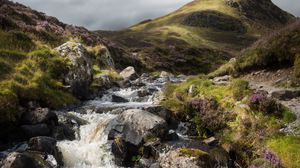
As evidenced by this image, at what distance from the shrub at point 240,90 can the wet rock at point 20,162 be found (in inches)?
374

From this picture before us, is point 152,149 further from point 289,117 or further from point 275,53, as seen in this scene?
point 275,53

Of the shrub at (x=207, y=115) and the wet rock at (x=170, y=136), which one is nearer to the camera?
the wet rock at (x=170, y=136)

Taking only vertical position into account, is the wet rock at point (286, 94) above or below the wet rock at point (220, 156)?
above

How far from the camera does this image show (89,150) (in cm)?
1530

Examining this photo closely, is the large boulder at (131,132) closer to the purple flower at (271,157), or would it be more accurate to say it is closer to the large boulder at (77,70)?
the purple flower at (271,157)

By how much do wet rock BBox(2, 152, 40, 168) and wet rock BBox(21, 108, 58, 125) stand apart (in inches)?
186

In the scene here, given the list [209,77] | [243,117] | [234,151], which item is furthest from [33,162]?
[209,77]

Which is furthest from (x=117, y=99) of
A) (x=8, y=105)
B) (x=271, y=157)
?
(x=271, y=157)

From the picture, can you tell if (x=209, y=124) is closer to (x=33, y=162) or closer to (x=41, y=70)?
(x=33, y=162)

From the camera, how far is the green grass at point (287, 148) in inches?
472

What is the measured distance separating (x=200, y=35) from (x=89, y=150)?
5545 inches

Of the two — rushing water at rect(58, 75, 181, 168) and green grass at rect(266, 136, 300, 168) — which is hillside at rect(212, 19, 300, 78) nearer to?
green grass at rect(266, 136, 300, 168)

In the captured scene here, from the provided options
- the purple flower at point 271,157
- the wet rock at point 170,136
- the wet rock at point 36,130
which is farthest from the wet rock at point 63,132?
the purple flower at point 271,157

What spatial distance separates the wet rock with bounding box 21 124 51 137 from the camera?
16062mm
